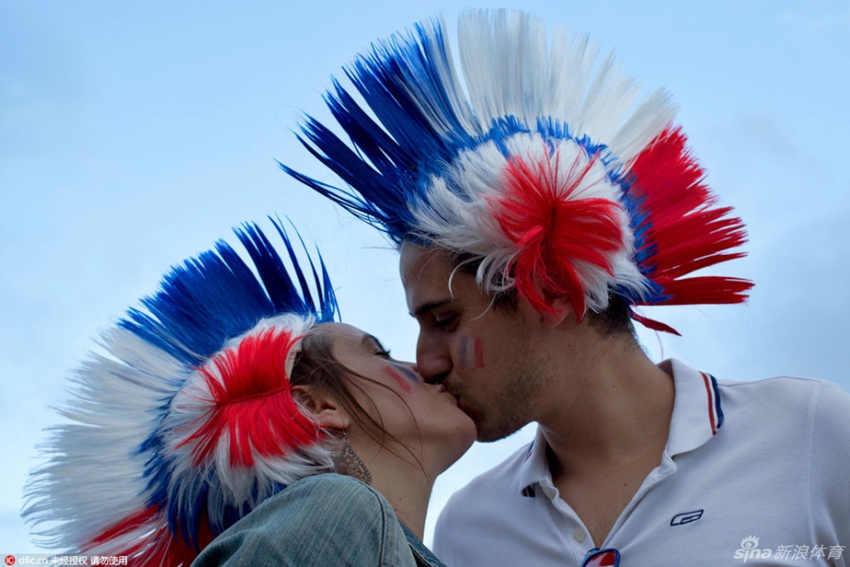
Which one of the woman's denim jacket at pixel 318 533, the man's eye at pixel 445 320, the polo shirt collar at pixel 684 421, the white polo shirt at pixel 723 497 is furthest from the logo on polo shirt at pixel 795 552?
the man's eye at pixel 445 320

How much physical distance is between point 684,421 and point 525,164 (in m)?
0.97

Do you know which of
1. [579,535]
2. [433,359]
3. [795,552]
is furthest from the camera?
[433,359]

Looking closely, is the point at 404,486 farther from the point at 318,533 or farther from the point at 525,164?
the point at 525,164

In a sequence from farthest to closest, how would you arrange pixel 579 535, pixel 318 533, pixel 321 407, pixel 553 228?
pixel 553 228
pixel 321 407
pixel 579 535
pixel 318 533

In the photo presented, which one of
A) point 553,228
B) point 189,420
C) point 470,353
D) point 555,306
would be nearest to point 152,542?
point 189,420

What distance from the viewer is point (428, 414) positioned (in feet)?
9.01

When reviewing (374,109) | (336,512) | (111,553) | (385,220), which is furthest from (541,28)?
(111,553)

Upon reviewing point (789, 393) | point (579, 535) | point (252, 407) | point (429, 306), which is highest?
point (429, 306)

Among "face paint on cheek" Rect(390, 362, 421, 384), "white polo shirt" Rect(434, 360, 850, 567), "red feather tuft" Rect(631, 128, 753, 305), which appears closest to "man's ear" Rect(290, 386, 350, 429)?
"face paint on cheek" Rect(390, 362, 421, 384)

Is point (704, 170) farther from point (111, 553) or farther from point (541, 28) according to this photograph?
point (111, 553)

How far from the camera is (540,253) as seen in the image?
2.76 meters

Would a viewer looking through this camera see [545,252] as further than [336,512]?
Yes

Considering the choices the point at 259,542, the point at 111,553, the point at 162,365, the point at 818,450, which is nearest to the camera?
the point at 259,542

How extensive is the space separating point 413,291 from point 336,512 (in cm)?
126
